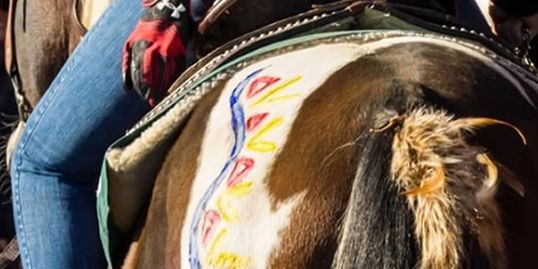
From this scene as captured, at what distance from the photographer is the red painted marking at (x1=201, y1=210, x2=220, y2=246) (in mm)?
1438

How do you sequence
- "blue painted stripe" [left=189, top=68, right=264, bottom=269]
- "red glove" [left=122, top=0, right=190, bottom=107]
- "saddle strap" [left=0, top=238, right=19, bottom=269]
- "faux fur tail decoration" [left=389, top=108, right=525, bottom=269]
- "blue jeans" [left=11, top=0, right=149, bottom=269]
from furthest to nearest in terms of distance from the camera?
"saddle strap" [left=0, top=238, right=19, bottom=269] < "blue jeans" [left=11, top=0, right=149, bottom=269] < "red glove" [left=122, top=0, right=190, bottom=107] < "blue painted stripe" [left=189, top=68, right=264, bottom=269] < "faux fur tail decoration" [left=389, top=108, right=525, bottom=269]

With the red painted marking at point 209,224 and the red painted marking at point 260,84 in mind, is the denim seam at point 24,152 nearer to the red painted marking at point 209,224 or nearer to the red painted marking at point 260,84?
the red painted marking at point 260,84

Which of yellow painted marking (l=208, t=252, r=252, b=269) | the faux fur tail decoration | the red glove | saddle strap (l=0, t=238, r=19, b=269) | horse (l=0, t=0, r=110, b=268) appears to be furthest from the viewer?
saddle strap (l=0, t=238, r=19, b=269)

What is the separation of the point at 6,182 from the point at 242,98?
1.94 m

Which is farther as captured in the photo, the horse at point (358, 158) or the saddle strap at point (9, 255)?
the saddle strap at point (9, 255)

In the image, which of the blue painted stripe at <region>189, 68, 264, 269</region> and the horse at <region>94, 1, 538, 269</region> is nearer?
the horse at <region>94, 1, 538, 269</region>

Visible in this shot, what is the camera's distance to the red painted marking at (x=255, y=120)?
1512 mm

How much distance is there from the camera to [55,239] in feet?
7.81

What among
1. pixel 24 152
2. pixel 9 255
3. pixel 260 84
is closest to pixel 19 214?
pixel 24 152

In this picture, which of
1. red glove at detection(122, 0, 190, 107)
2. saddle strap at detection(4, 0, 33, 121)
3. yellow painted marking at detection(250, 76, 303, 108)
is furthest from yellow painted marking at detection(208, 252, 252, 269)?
saddle strap at detection(4, 0, 33, 121)

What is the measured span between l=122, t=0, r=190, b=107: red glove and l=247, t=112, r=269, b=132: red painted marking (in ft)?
1.36

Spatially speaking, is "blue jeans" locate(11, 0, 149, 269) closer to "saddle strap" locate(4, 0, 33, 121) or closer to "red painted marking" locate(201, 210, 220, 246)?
"saddle strap" locate(4, 0, 33, 121)

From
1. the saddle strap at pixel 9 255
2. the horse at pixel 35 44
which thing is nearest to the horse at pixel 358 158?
the horse at pixel 35 44

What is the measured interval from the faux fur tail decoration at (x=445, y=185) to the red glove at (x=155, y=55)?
0.66 m
